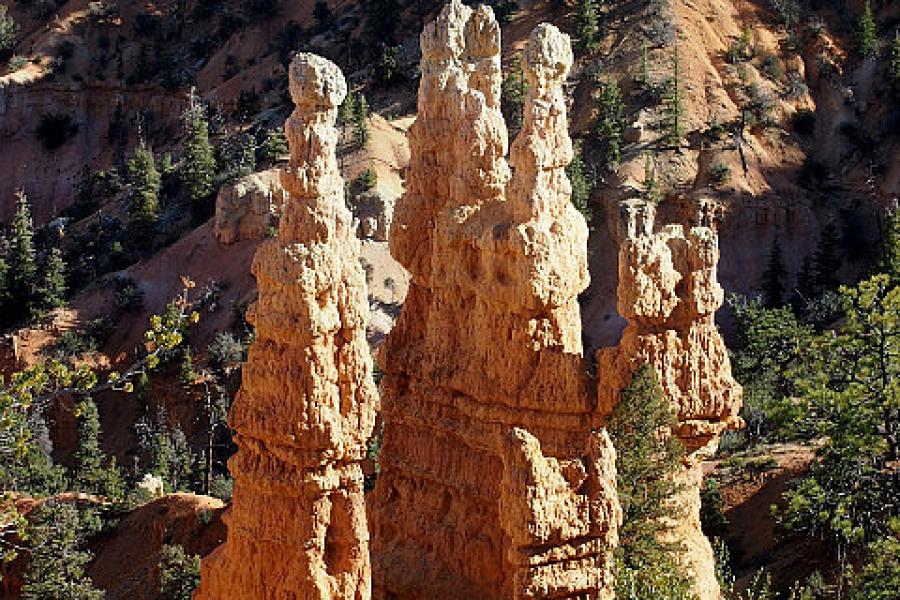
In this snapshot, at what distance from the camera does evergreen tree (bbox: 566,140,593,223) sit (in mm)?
61156

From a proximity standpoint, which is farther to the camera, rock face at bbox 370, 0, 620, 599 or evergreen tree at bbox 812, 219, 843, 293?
evergreen tree at bbox 812, 219, 843, 293

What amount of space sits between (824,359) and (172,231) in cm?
5057

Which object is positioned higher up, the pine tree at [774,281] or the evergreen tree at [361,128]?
the evergreen tree at [361,128]

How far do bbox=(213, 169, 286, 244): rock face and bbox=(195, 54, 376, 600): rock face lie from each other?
150ft

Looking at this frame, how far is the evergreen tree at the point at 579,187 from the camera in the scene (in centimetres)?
6116

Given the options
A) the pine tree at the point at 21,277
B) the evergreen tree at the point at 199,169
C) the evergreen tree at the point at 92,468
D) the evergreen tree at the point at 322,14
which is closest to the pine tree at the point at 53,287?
the pine tree at the point at 21,277

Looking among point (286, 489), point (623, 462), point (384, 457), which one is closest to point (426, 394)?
point (384, 457)

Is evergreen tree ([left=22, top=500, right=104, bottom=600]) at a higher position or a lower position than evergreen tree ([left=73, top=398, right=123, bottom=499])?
lower

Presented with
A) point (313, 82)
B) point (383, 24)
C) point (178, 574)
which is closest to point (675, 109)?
point (383, 24)

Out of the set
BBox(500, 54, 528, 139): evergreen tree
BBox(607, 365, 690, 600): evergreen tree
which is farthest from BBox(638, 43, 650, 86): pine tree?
BBox(607, 365, 690, 600): evergreen tree

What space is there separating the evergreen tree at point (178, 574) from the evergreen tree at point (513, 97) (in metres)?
36.9

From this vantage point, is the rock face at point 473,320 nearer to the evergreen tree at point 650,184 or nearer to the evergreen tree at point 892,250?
the evergreen tree at point 892,250

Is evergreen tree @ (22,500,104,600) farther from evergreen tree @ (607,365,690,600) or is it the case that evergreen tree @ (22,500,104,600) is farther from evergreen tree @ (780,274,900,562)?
evergreen tree @ (780,274,900,562)

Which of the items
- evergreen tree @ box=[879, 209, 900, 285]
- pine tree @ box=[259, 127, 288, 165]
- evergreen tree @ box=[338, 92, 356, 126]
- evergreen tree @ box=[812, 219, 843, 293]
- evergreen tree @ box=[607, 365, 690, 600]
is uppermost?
evergreen tree @ box=[338, 92, 356, 126]
